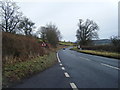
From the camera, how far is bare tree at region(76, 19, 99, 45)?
63734 mm

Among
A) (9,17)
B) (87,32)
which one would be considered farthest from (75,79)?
(87,32)

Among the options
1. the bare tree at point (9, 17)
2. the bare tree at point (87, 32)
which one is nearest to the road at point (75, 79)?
the bare tree at point (9, 17)

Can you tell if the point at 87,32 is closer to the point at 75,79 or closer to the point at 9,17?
the point at 9,17

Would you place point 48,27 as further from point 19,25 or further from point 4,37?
point 4,37

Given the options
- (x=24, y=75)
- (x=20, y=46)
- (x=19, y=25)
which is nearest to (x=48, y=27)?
(x=19, y=25)

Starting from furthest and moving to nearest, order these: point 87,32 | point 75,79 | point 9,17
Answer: point 87,32, point 9,17, point 75,79

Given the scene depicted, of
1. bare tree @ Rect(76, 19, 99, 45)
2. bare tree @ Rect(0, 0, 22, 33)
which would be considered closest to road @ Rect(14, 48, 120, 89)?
bare tree @ Rect(0, 0, 22, 33)

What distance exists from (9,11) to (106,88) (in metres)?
35.1

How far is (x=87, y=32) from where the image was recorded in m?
64.9

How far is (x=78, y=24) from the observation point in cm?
6881

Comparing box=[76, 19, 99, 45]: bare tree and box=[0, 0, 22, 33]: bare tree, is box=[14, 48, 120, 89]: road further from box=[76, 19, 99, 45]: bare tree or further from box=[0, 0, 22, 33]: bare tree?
box=[76, 19, 99, 45]: bare tree

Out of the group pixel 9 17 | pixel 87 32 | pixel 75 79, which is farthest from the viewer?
pixel 87 32

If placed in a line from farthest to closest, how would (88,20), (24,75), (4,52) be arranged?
(88,20) → (4,52) → (24,75)

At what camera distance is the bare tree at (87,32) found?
2509 inches
